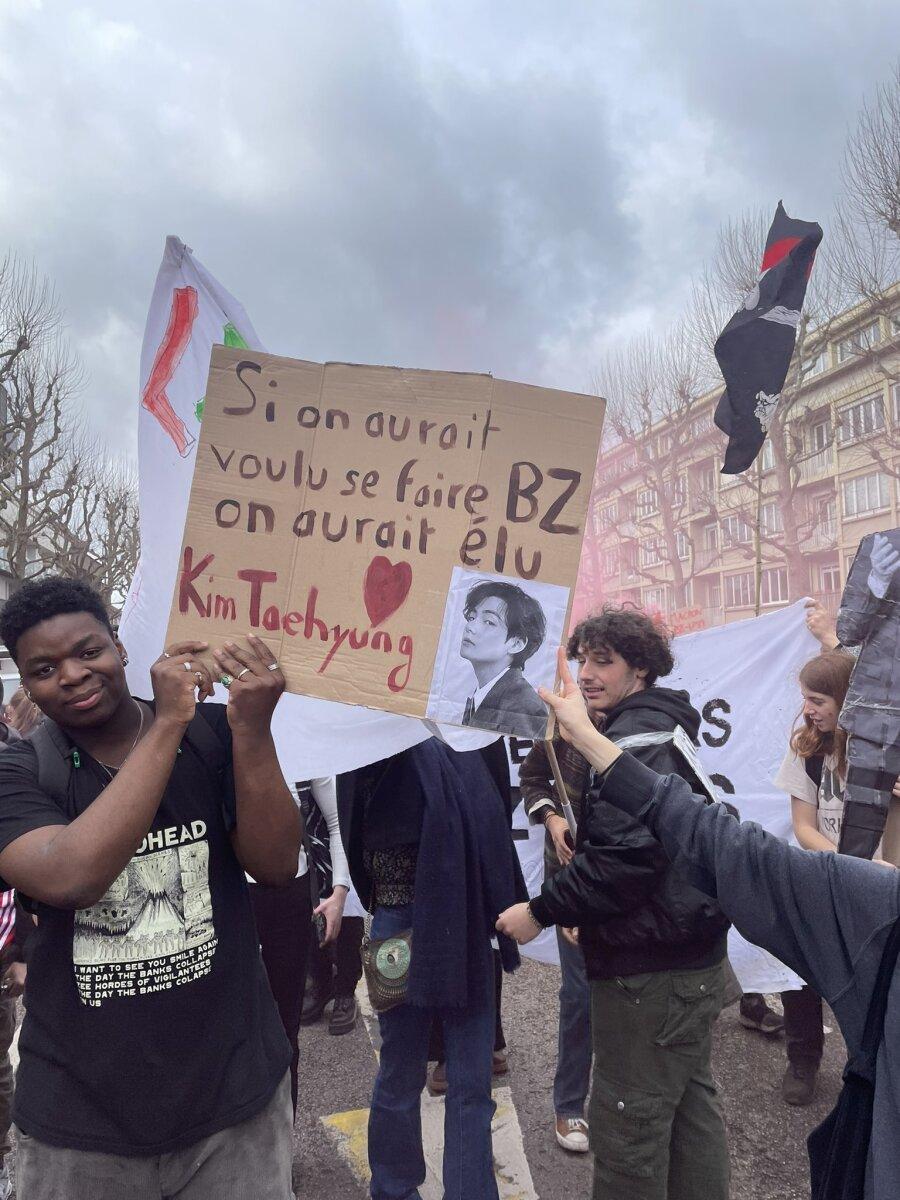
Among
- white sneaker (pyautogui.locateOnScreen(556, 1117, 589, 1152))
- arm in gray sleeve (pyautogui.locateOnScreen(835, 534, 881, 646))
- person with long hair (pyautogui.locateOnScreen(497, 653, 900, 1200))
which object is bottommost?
white sneaker (pyautogui.locateOnScreen(556, 1117, 589, 1152))

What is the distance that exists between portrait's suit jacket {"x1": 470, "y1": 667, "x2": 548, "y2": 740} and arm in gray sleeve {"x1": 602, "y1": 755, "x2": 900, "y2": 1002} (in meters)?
0.42

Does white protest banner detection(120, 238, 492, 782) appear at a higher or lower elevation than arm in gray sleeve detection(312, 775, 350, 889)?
higher

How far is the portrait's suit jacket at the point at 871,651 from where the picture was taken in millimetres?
2117

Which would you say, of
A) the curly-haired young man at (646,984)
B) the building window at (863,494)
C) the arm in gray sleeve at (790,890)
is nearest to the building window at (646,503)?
the building window at (863,494)

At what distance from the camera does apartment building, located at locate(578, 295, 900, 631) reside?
2148 centimetres

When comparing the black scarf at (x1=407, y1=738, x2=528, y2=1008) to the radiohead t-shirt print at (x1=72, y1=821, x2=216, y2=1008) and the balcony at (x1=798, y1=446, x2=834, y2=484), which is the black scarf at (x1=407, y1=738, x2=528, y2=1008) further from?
the balcony at (x1=798, y1=446, x2=834, y2=484)

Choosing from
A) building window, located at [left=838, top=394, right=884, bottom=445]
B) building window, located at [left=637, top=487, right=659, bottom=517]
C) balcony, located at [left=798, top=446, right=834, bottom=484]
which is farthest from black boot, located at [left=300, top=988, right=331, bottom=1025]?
balcony, located at [left=798, top=446, right=834, bottom=484]

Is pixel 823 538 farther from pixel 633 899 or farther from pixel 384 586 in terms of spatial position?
pixel 384 586

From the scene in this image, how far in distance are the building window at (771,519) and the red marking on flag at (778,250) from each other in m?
29.7

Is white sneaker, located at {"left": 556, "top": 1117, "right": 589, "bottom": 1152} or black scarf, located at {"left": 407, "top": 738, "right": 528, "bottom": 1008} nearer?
black scarf, located at {"left": 407, "top": 738, "right": 528, "bottom": 1008}

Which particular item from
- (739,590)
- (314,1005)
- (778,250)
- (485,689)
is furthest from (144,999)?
(739,590)

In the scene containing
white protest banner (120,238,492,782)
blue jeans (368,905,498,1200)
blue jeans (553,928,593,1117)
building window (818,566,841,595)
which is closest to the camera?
white protest banner (120,238,492,782)

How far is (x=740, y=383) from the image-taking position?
2.56m

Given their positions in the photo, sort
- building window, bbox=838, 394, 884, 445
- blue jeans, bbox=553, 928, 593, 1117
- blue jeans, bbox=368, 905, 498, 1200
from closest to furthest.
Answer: blue jeans, bbox=368, 905, 498, 1200 → blue jeans, bbox=553, 928, 593, 1117 → building window, bbox=838, 394, 884, 445
